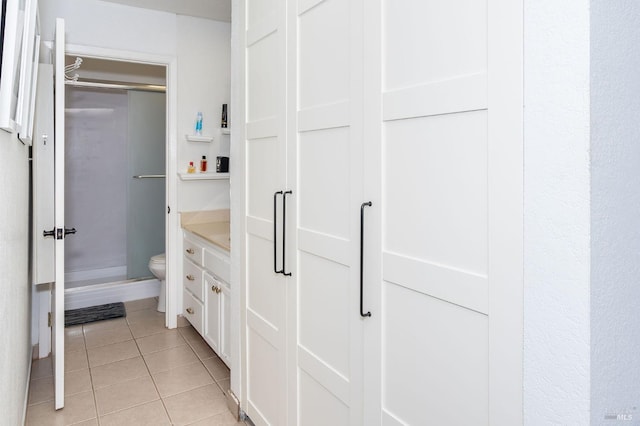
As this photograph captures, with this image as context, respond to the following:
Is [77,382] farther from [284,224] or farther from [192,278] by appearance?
[284,224]

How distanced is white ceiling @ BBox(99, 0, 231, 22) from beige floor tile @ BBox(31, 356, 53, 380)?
260 centimetres

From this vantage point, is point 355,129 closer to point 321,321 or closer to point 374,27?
point 374,27

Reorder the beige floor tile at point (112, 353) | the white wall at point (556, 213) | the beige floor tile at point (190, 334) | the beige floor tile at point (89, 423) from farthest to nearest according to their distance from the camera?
the beige floor tile at point (190, 334) → the beige floor tile at point (112, 353) → the beige floor tile at point (89, 423) → the white wall at point (556, 213)

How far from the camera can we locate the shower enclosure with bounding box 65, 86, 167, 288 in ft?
15.4

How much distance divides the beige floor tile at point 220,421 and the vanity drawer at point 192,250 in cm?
116

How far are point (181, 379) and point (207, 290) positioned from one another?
1.94 feet

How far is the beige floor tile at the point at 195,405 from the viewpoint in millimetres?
2248

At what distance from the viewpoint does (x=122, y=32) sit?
3.23 m

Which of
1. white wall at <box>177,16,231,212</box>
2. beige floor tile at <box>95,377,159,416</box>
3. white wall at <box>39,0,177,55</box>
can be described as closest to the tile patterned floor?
beige floor tile at <box>95,377,159,416</box>

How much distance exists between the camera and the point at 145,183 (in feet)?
15.8

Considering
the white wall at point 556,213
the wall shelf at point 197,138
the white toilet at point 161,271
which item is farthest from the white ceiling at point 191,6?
the white wall at point 556,213

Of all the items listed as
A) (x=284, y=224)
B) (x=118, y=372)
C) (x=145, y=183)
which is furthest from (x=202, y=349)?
(x=145, y=183)
